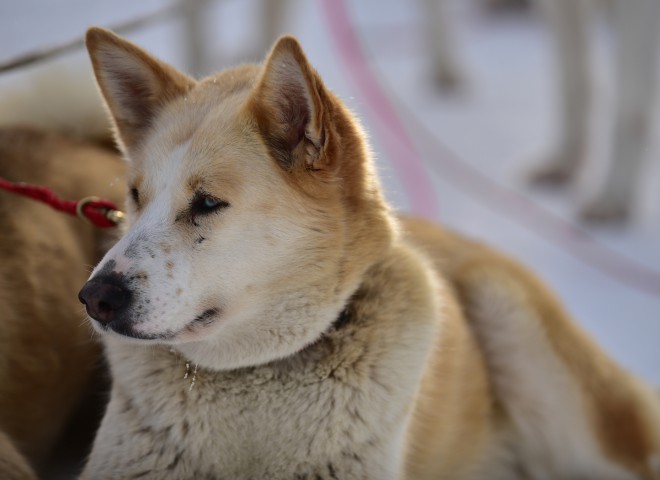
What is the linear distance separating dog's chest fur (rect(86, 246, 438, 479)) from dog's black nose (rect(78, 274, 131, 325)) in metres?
0.29

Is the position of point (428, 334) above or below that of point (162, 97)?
below

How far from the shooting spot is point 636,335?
10.5 feet

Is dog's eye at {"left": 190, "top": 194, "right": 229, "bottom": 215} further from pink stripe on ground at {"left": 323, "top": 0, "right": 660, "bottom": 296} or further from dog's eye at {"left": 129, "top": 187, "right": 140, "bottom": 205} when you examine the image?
pink stripe on ground at {"left": 323, "top": 0, "right": 660, "bottom": 296}

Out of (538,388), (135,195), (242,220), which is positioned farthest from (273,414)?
(538,388)

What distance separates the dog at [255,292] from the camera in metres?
1.67

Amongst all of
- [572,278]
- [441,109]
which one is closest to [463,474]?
[572,278]

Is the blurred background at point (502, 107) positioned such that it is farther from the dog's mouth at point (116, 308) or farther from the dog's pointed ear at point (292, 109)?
the dog's mouth at point (116, 308)

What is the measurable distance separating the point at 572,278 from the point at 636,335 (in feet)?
1.59

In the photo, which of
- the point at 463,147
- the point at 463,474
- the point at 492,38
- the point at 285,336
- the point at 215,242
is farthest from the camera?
the point at 492,38

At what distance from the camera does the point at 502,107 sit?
5.37m

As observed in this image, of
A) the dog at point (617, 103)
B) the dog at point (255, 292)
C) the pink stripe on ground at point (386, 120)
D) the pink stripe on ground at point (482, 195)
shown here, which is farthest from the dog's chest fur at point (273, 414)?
the dog at point (617, 103)

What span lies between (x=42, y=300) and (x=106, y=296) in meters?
0.68

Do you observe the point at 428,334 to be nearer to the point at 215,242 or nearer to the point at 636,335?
the point at 215,242

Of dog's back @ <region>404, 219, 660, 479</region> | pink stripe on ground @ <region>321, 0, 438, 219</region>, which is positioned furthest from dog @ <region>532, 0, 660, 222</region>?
dog's back @ <region>404, 219, 660, 479</region>
